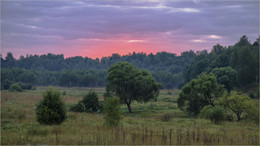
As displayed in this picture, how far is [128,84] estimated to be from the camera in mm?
48500

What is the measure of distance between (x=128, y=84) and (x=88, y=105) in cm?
981

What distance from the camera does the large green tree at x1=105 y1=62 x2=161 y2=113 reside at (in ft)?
157

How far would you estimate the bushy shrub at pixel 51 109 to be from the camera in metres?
19.8

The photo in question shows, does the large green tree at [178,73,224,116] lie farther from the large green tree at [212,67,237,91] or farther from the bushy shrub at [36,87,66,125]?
the large green tree at [212,67,237,91]

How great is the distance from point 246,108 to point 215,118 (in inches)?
184

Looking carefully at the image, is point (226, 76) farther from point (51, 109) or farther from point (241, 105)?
point (51, 109)

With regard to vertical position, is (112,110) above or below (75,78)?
below

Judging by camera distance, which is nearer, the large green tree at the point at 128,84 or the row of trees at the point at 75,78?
the large green tree at the point at 128,84

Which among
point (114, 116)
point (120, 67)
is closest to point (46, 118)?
point (114, 116)

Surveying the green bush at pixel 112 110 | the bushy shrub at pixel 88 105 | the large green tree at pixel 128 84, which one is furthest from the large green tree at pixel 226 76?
the green bush at pixel 112 110

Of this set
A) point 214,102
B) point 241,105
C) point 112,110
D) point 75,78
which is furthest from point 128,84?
point 75,78

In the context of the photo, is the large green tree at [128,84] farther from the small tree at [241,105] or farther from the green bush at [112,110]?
the green bush at [112,110]

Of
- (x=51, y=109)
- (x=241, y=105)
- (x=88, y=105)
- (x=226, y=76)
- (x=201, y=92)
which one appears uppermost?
(x=226, y=76)

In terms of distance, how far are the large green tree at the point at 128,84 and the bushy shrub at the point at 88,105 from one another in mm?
6261
